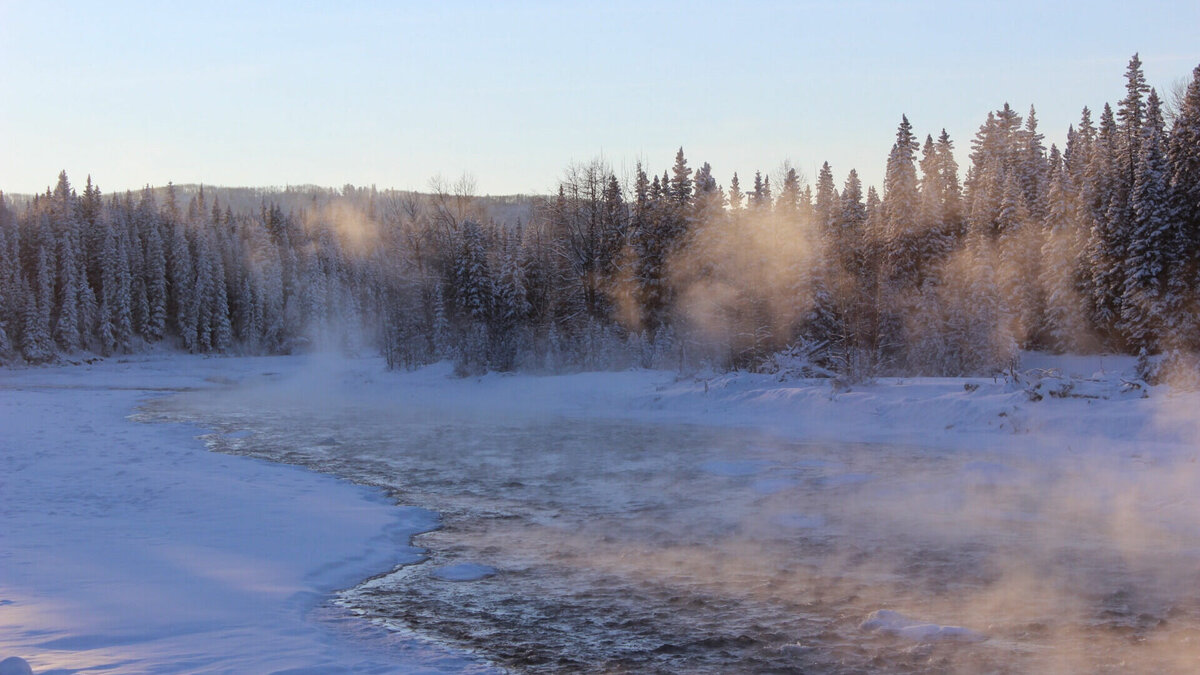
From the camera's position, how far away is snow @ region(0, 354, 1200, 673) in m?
7.11

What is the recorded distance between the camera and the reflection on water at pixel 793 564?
296 inches

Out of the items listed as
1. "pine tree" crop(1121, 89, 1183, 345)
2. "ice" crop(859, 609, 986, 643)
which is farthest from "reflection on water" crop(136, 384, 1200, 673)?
"pine tree" crop(1121, 89, 1183, 345)

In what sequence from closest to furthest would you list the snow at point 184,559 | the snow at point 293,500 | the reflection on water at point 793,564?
the snow at point 184,559 < the snow at point 293,500 < the reflection on water at point 793,564

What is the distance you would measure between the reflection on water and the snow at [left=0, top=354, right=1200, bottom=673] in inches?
10.5

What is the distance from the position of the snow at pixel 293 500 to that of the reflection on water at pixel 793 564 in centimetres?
27

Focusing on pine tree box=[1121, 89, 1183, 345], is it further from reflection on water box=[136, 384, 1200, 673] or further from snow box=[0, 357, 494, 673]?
snow box=[0, 357, 494, 673]

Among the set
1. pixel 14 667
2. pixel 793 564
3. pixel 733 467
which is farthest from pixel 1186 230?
pixel 14 667

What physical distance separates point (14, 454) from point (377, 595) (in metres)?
11.9

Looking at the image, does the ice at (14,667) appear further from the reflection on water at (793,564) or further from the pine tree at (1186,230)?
the pine tree at (1186,230)

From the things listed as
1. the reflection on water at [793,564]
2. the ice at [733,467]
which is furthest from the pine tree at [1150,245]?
the ice at [733,467]

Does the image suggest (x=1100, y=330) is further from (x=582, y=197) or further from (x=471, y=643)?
(x=471, y=643)

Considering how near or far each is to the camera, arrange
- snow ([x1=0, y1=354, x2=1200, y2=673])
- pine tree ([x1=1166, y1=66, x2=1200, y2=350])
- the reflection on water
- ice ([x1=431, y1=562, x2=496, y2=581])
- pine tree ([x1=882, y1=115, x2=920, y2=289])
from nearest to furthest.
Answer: snow ([x1=0, y1=354, x2=1200, y2=673]), the reflection on water, ice ([x1=431, y1=562, x2=496, y2=581]), pine tree ([x1=1166, y1=66, x2=1200, y2=350]), pine tree ([x1=882, y1=115, x2=920, y2=289])

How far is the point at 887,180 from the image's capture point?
5391 cm

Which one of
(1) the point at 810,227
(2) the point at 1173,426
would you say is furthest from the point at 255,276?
(2) the point at 1173,426
